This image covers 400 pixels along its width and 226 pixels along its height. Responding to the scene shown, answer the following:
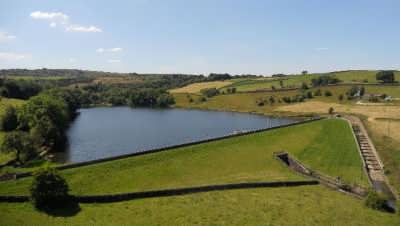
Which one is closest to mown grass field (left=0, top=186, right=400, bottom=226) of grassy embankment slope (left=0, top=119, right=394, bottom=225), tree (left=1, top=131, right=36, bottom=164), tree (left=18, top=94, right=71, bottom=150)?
grassy embankment slope (left=0, top=119, right=394, bottom=225)

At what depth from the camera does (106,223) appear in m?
31.6

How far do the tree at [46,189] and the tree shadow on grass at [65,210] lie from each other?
0.45 metres

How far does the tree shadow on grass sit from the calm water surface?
28240 mm

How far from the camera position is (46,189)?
34.8 metres

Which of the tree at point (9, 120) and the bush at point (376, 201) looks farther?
the tree at point (9, 120)

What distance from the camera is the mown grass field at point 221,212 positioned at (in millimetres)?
32406

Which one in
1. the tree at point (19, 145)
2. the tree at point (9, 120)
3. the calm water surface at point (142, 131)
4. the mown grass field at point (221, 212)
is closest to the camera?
the mown grass field at point (221, 212)

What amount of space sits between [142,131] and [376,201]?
67.6 metres

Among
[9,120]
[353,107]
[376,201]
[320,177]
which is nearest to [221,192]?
[320,177]

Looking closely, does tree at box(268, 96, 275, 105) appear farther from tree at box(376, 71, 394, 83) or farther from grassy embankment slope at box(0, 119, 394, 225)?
grassy embankment slope at box(0, 119, 394, 225)

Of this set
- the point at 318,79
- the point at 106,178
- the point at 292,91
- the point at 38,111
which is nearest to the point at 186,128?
the point at 38,111

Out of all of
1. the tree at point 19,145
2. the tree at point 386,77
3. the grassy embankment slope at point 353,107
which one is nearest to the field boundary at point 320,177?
the grassy embankment slope at point 353,107

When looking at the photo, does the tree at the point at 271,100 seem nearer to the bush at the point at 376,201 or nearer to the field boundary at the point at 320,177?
the field boundary at the point at 320,177

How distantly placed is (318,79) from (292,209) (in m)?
153
